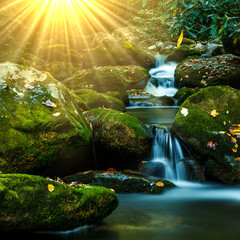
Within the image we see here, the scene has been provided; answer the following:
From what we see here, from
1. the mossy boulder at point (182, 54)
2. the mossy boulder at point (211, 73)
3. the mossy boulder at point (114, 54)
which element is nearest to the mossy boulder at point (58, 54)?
the mossy boulder at point (114, 54)

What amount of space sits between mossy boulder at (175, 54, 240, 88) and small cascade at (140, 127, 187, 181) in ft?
23.0

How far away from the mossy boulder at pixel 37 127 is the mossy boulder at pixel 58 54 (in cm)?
1426

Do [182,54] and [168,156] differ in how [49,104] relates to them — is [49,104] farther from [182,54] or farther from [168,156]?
[182,54]

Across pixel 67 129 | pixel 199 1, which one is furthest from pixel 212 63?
pixel 67 129

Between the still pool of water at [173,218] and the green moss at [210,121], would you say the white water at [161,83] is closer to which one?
the green moss at [210,121]

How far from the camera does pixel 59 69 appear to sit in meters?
16.3

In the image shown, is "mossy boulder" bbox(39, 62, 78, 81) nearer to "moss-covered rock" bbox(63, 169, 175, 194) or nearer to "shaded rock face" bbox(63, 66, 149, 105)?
"shaded rock face" bbox(63, 66, 149, 105)

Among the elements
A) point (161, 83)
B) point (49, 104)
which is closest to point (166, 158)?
point (49, 104)

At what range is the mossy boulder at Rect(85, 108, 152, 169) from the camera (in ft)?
16.2

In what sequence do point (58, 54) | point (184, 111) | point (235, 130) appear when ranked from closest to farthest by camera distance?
point (235, 130) < point (184, 111) < point (58, 54)

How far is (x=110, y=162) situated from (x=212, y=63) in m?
9.31

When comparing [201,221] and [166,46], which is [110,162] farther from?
[166,46]

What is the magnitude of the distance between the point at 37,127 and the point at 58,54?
15587 millimetres

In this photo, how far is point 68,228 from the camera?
95.3 inches
